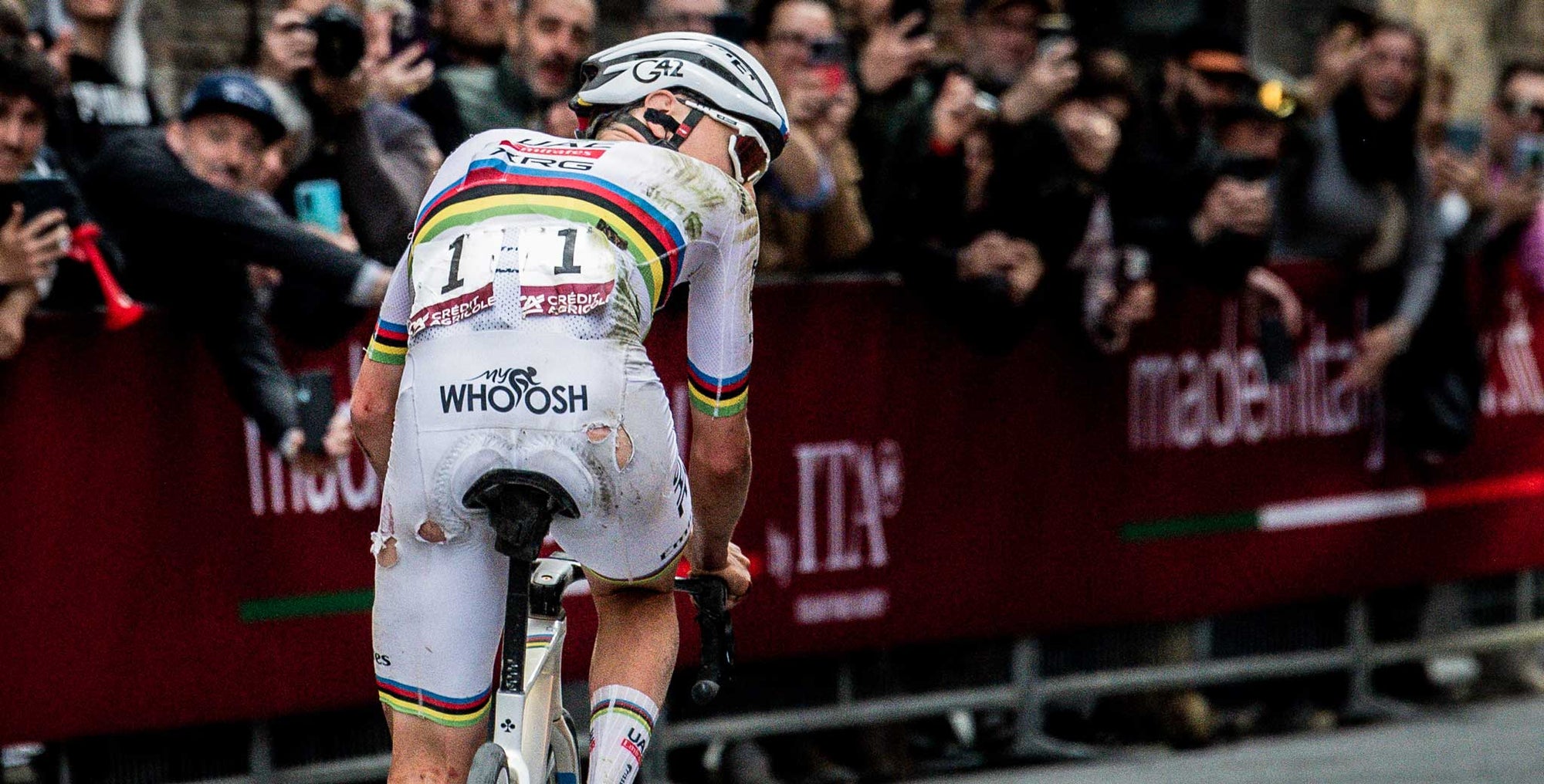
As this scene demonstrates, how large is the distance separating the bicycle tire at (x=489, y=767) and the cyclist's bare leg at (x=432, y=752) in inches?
6.9

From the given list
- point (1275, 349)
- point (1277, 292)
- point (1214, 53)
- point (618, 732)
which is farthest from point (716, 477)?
point (1214, 53)

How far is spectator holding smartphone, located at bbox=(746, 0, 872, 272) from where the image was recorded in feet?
25.2

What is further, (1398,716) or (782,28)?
(1398,716)

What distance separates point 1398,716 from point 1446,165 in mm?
2314

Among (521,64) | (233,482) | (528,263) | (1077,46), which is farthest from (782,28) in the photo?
(528,263)

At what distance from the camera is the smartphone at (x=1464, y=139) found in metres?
9.93

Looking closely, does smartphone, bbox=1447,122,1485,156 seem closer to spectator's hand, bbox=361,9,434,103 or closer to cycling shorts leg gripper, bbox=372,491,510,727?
spectator's hand, bbox=361,9,434,103

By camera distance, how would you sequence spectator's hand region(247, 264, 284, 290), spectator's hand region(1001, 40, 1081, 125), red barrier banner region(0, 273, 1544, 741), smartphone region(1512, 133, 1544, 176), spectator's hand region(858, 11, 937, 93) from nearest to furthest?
red barrier banner region(0, 273, 1544, 741), spectator's hand region(247, 264, 284, 290), spectator's hand region(858, 11, 937, 93), spectator's hand region(1001, 40, 1081, 125), smartphone region(1512, 133, 1544, 176)

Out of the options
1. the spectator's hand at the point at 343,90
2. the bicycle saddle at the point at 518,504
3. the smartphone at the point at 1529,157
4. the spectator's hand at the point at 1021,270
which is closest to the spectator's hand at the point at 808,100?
the spectator's hand at the point at 1021,270

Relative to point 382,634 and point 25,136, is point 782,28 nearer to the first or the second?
point 25,136

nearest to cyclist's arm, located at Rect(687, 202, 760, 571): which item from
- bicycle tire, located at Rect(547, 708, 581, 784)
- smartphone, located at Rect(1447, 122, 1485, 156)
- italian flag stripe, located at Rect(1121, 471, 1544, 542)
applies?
bicycle tire, located at Rect(547, 708, 581, 784)

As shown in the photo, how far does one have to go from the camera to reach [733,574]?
16.3ft

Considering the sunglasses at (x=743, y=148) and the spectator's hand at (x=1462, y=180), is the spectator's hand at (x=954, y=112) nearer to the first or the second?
the spectator's hand at (x=1462, y=180)

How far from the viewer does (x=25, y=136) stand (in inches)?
258
